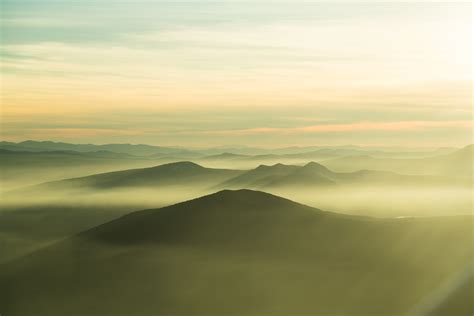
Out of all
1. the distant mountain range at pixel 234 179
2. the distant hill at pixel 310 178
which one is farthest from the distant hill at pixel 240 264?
the distant mountain range at pixel 234 179

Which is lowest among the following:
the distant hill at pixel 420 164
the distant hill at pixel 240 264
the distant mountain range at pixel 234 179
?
the distant hill at pixel 240 264

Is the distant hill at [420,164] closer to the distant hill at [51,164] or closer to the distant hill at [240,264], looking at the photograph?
the distant hill at [51,164]

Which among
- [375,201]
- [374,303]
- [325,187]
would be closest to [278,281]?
[374,303]

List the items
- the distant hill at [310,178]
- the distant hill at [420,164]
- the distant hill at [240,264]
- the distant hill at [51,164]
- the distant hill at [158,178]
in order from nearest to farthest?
the distant hill at [240,264], the distant hill at [310,178], the distant hill at [420,164], the distant hill at [158,178], the distant hill at [51,164]

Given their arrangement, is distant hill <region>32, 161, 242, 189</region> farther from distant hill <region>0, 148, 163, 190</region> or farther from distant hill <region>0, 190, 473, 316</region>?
distant hill <region>0, 190, 473, 316</region>

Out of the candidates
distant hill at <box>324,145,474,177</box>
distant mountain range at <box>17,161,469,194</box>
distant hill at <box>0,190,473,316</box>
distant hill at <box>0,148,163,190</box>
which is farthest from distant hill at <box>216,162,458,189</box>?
distant hill at <box>0,190,473,316</box>


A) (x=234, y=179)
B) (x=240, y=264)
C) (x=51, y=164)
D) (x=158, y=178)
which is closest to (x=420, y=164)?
(x=234, y=179)
